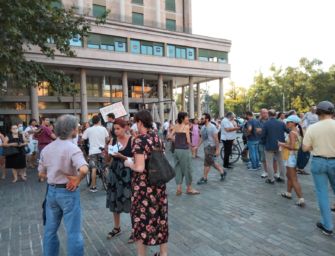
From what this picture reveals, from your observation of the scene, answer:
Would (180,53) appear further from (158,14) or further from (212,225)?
(212,225)

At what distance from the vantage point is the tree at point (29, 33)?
985 cm

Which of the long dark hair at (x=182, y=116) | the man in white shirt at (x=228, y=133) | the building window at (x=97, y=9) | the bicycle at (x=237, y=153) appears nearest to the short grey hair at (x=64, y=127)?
the long dark hair at (x=182, y=116)

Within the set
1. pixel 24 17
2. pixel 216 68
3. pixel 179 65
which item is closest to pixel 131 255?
pixel 24 17

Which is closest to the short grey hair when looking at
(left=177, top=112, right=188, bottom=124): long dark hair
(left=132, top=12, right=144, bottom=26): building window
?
(left=177, top=112, right=188, bottom=124): long dark hair

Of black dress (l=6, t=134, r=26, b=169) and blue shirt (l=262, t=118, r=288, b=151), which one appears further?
black dress (l=6, t=134, r=26, b=169)

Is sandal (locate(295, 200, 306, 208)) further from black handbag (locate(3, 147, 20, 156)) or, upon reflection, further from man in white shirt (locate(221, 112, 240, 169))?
black handbag (locate(3, 147, 20, 156))

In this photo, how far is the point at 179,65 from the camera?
3566 cm

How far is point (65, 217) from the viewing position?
3.14 meters

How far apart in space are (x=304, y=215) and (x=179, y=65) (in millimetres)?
31861

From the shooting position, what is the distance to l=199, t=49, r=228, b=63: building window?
37781mm

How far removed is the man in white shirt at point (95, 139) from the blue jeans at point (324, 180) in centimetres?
477

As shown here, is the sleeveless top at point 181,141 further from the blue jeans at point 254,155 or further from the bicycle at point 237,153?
the bicycle at point 237,153

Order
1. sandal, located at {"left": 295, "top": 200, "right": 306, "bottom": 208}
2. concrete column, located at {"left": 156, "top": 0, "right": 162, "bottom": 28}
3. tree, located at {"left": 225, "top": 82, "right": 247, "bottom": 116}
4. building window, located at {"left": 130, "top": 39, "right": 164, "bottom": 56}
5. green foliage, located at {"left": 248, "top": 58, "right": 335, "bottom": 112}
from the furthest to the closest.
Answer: tree, located at {"left": 225, "top": 82, "right": 247, "bottom": 116}
green foliage, located at {"left": 248, "top": 58, "right": 335, "bottom": 112}
concrete column, located at {"left": 156, "top": 0, "right": 162, "bottom": 28}
building window, located at {"left": 130, "top": 39, "right": 164, "bottom": 56}
sandal, located at {"left": 295, "top": 200, "right": 306, "bottom": 208}

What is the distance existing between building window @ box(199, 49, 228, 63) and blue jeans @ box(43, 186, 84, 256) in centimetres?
3615
